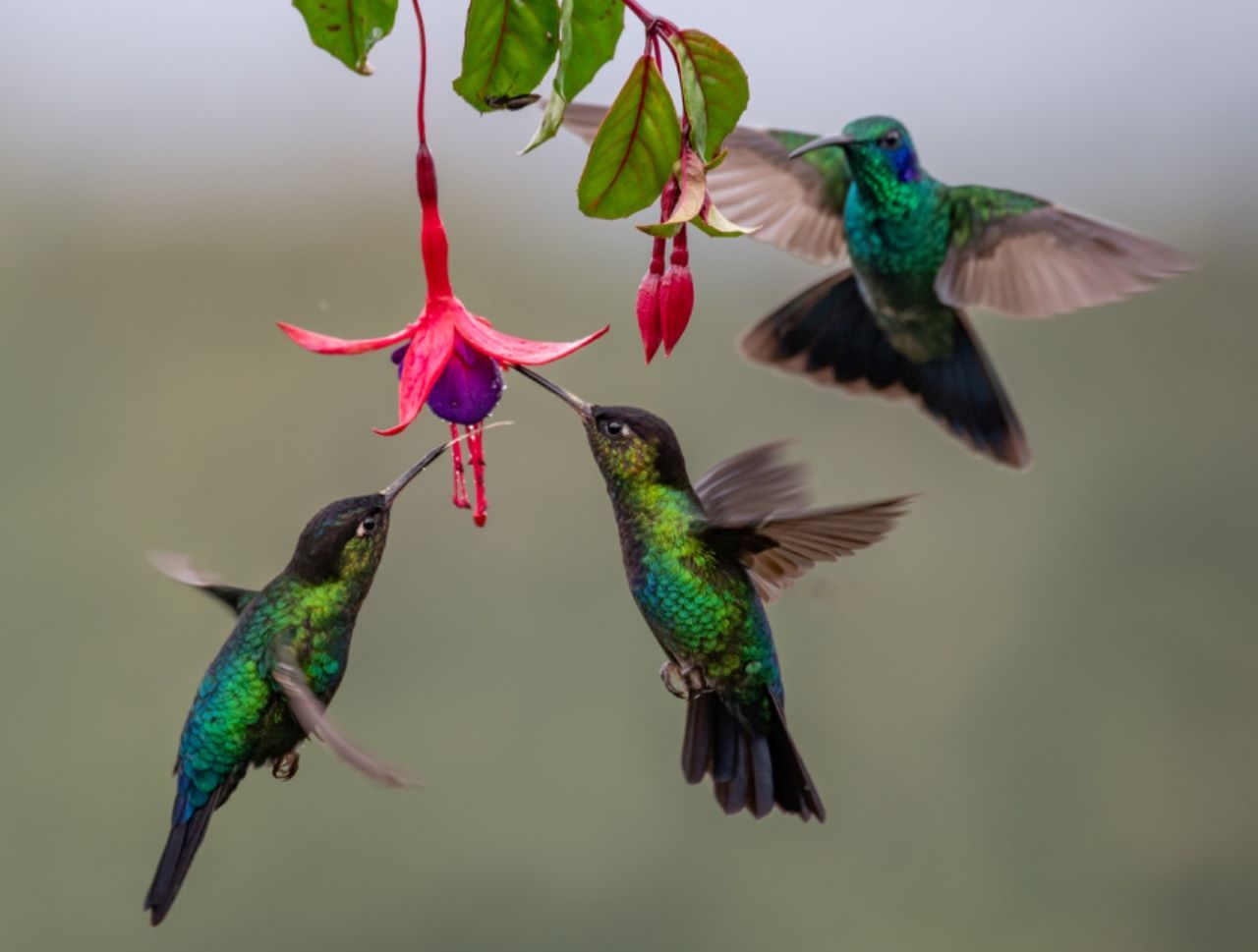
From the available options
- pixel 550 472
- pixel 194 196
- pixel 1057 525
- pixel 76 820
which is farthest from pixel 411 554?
pixel 1057 525

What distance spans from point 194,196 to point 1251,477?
3.65 metres

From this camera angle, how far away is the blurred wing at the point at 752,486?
1.30 metres

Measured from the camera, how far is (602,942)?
482cm

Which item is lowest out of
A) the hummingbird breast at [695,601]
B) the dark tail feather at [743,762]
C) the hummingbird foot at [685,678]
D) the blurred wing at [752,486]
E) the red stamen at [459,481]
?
the dark tail feather at [743,762]

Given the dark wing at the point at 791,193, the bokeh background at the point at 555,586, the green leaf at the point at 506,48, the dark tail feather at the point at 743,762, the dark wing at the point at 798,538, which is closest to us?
the green leaf at the point at 506,48

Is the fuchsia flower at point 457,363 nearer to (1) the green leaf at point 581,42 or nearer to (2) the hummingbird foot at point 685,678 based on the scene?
(1) the green leaf at point 581,42

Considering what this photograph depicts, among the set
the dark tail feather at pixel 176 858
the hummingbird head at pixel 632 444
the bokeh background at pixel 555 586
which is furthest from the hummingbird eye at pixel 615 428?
the bokeh background at pixel 555 586

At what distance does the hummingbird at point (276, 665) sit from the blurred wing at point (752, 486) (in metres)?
0.32

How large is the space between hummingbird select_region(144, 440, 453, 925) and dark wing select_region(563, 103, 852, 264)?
1.78 ft

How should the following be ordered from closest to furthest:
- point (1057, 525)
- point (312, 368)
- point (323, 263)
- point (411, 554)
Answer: point (411, 554), point (312, 368), point (323, 263), point (1057, 525)

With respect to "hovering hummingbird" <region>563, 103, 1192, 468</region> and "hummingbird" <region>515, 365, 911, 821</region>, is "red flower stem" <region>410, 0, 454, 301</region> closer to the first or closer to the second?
"hummingbird" <region>515, 365, 911, 821</region>

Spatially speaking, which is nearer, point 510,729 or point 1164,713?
point 510,729

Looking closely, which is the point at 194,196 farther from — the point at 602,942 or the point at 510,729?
the point at 602,942

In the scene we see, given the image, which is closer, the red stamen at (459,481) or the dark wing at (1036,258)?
the red stamen at (459,481)
